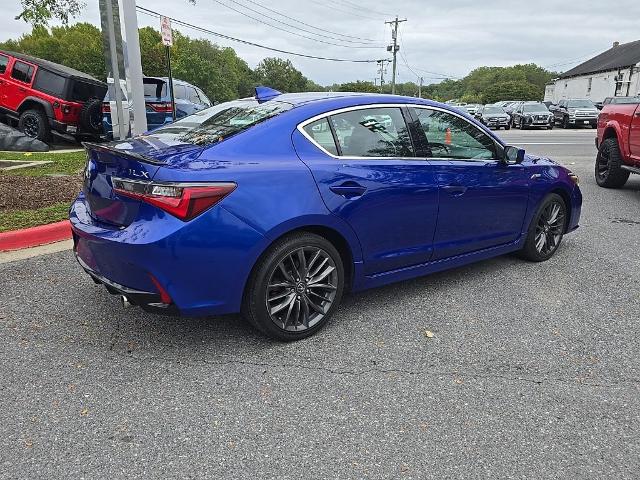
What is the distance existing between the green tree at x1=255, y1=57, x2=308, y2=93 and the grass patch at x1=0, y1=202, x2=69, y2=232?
394 feet

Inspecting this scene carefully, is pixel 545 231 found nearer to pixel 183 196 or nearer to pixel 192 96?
pixel 183 196

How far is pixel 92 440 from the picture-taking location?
8.00 ft

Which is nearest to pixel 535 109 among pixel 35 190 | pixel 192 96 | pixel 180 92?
pixel 192 96

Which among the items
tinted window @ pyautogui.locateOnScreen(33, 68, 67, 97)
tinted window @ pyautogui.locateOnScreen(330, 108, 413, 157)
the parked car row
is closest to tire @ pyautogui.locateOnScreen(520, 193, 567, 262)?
tinted window @ pyautogui.locateOnScreen(330, 108, 413, 157)

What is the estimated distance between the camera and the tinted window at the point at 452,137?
4.05 metres

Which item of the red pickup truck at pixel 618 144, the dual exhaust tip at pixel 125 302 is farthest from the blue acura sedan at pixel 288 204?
the red pickup truck at pixel 618 144

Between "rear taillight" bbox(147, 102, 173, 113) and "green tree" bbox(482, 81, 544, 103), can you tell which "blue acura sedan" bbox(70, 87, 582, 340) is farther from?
"green tree" bbox(482, 81, 544, 103)

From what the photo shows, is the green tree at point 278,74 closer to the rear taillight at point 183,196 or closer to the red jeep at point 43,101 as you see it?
the red jeep at point 43,101

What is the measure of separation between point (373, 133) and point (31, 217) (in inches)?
160

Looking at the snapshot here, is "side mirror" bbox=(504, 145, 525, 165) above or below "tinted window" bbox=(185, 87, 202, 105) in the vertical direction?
below

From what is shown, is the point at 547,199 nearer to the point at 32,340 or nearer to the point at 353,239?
the point at 353,239

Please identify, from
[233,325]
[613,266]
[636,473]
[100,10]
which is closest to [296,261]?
[233,325]

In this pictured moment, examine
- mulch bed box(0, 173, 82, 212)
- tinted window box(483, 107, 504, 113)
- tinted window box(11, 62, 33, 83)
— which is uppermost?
tinted window box(11, 62, 33, 83)

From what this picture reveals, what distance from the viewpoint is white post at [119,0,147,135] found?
7.86 m
